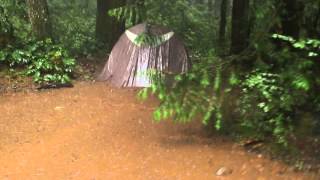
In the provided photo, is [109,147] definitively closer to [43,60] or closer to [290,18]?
[290,18]

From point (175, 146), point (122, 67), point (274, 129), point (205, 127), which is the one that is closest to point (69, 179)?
point (175, 146)

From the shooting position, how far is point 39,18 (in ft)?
40.4

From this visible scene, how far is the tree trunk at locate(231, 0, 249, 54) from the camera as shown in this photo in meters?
10.3

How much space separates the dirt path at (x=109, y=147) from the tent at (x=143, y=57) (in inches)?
59.8

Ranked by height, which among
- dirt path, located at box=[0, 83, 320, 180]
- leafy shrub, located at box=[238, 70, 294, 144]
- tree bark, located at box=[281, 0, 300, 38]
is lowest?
dirt path, located at box=[0, 83, 320, 180]

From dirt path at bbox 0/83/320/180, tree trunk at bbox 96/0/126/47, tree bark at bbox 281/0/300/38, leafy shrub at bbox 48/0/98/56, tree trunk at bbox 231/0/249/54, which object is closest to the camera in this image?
dirt path at bbox 0/83/320/180

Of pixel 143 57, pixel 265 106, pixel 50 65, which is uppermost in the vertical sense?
pixel 143 57

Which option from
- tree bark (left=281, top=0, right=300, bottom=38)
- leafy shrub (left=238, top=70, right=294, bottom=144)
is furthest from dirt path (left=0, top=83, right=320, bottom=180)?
tree bark (left=281, top=0, right=300, bottom=38)

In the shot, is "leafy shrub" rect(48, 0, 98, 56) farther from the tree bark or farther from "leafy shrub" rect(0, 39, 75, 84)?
the tree bark

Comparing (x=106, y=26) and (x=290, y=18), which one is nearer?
(x=290, y=18)

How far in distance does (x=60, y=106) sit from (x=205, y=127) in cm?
345

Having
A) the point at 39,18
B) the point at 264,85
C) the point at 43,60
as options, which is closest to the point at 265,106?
the point at 264,85

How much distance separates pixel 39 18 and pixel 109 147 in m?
5.94

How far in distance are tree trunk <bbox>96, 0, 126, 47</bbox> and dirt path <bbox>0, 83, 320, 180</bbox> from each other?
17.2 ft
